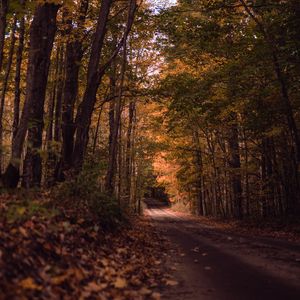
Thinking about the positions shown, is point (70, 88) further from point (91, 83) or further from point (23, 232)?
point (23, 232)

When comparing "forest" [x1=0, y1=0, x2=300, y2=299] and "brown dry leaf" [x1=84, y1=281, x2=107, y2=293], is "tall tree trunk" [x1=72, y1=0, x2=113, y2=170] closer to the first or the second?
"forest" [x1=0, y1=0, x2=300, y2=299]

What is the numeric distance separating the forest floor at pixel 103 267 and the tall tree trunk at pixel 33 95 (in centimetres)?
123

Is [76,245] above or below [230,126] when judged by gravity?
below

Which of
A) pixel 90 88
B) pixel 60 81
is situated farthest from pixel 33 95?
pixel 60 81

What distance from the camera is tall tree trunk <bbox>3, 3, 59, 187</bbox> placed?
Result: 25.8 feet

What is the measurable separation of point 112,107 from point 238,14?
31.4ft

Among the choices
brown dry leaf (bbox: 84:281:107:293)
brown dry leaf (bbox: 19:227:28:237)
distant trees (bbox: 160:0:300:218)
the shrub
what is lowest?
brown dry leaf (bbox: 84:281:107:293)

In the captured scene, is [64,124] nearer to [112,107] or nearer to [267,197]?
[112,107]

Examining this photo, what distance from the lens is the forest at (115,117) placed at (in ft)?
17.0

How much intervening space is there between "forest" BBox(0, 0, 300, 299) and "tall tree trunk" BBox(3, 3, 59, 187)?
0.11ft

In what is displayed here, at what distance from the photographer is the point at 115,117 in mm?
12750

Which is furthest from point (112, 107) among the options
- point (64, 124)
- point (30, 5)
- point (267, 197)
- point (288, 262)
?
point (288, 262)

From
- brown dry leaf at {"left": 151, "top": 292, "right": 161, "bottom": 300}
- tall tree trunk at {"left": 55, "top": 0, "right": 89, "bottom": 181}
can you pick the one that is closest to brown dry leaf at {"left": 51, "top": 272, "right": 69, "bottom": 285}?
brown dry leaf at {"left": 151, "top": 292, "right": 161, "bottom": 300}

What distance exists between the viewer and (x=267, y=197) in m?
21.7
